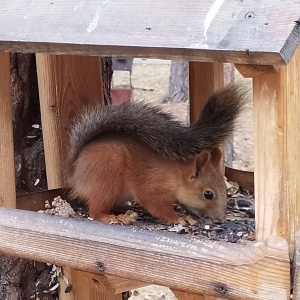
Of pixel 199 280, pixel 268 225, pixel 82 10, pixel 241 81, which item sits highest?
pixel 82 10

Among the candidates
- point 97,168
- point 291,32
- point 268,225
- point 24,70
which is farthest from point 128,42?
point 24,70

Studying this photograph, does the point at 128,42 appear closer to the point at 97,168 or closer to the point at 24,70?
the point at 97,168

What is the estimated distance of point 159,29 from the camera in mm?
1566

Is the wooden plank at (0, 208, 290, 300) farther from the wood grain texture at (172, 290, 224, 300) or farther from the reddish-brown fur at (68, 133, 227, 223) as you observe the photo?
the reddish-brown fur at (68, 133, 227, 223)

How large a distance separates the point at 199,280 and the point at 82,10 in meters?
0.66

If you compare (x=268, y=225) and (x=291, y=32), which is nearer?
(x=291, y=32)

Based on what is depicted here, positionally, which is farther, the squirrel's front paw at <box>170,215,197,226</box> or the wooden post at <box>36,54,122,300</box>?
the wooden post at <box>36,54,122,300</box>

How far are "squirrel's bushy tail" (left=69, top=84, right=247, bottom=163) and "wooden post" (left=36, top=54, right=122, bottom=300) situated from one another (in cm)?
21

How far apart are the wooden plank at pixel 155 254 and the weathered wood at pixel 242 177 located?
2.89ft

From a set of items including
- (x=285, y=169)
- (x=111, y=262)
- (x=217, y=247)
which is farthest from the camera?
(x=111, y=262)

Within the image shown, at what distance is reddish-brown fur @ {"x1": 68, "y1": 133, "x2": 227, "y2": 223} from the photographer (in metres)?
2.20

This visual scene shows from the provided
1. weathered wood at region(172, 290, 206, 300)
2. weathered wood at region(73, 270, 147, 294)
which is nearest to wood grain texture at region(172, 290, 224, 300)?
weathered wood at region(172, 290, 206, 300)

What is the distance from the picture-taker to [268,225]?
162cm

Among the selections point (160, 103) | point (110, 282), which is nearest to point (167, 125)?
point (110, 282)
